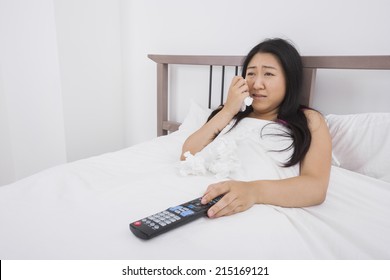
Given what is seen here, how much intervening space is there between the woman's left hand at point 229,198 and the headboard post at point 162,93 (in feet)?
3.37

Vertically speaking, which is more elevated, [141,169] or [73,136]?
[141,169]

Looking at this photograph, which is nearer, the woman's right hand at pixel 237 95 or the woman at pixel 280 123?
the woman at pixel 280 123

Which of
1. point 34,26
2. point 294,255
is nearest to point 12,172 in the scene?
point 34,26

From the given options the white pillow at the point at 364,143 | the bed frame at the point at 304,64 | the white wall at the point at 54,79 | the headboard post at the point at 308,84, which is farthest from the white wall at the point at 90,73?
the white pillow at the point at 364,143

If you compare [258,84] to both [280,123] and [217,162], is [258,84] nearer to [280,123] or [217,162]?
[280,123]

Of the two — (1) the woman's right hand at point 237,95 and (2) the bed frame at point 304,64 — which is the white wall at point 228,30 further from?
(1) the woman's right hand at point 237,95

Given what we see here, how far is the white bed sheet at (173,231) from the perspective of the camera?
1.67ft

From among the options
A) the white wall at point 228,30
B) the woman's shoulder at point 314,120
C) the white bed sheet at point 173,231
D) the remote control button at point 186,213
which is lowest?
the white bed sheet at point 173,231

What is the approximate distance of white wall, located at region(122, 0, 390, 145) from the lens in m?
A: 1.01

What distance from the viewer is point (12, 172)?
1773mm

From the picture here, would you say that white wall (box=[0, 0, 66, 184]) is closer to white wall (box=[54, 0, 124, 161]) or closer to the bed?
white wall (box=[54, 0, 124, 161])

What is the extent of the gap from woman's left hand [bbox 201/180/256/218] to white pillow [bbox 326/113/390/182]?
1.41 ft
